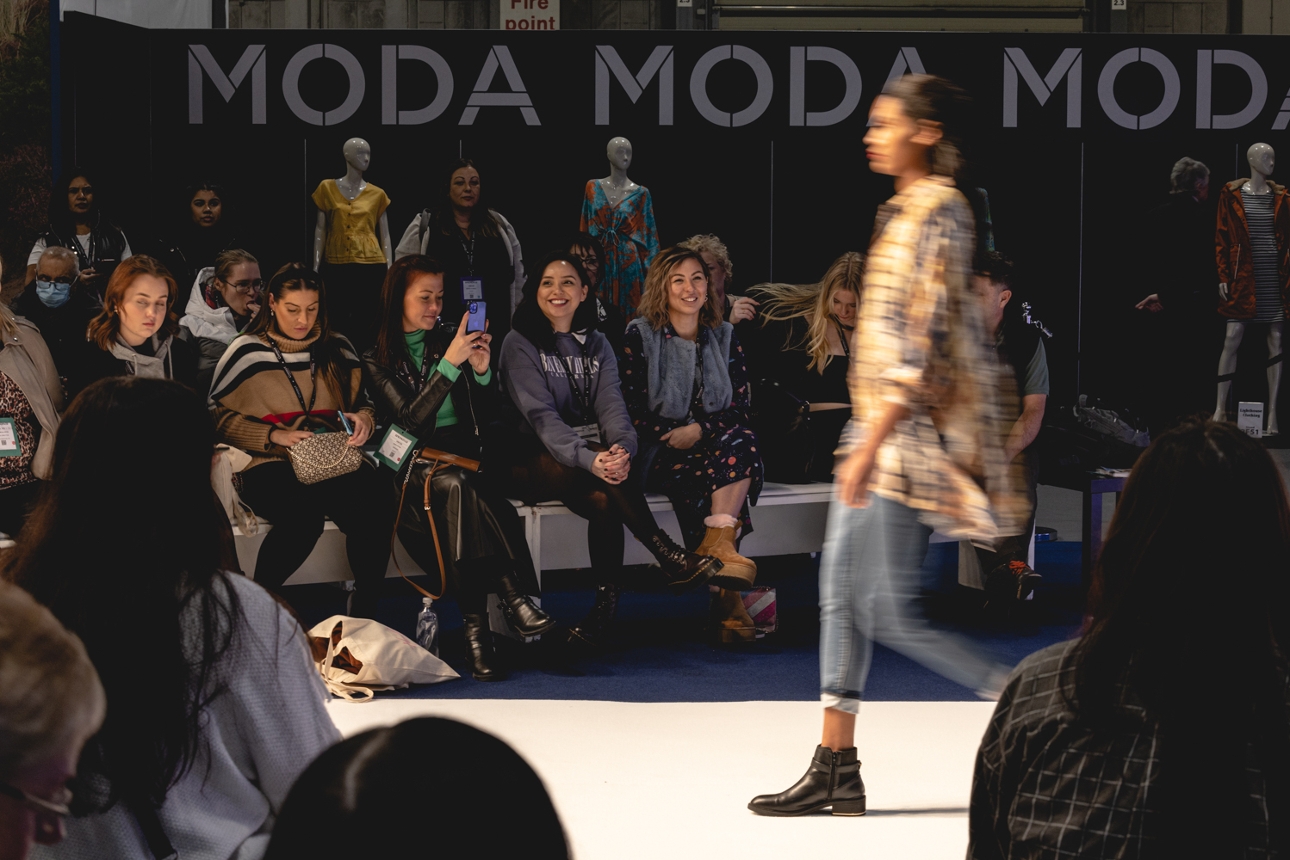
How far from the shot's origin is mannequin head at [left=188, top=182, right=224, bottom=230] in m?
6.16

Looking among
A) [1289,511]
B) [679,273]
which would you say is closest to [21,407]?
[679,273]

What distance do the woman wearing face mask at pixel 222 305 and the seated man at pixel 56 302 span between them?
35cm

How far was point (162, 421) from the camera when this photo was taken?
141 centimetres

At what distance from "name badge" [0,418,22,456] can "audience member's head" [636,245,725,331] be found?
188 centimetres

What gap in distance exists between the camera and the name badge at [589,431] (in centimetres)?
429

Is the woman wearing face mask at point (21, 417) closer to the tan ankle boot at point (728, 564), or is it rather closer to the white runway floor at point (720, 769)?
the white runway floor at point (720, 769)

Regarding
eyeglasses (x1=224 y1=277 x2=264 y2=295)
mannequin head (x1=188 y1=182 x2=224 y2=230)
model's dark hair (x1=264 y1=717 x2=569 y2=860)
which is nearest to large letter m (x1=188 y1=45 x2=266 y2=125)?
mannequin head (x1=188 y1=182 x2=224 y2=230)

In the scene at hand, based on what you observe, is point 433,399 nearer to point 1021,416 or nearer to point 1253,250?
point 1021,416

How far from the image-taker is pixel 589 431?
4305 millimetres

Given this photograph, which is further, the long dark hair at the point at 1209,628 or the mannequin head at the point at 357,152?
the mannequin head at the point at 357,152

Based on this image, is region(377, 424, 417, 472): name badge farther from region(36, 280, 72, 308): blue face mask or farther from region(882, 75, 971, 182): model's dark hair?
region(882, 75, 971, 182): model's dark hair

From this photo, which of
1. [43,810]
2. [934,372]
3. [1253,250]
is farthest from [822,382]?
[43,810]

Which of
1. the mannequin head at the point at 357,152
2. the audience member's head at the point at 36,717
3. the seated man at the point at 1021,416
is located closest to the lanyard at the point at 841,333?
the seated man at the point at 1021,416

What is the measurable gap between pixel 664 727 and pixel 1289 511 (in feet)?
6.83
